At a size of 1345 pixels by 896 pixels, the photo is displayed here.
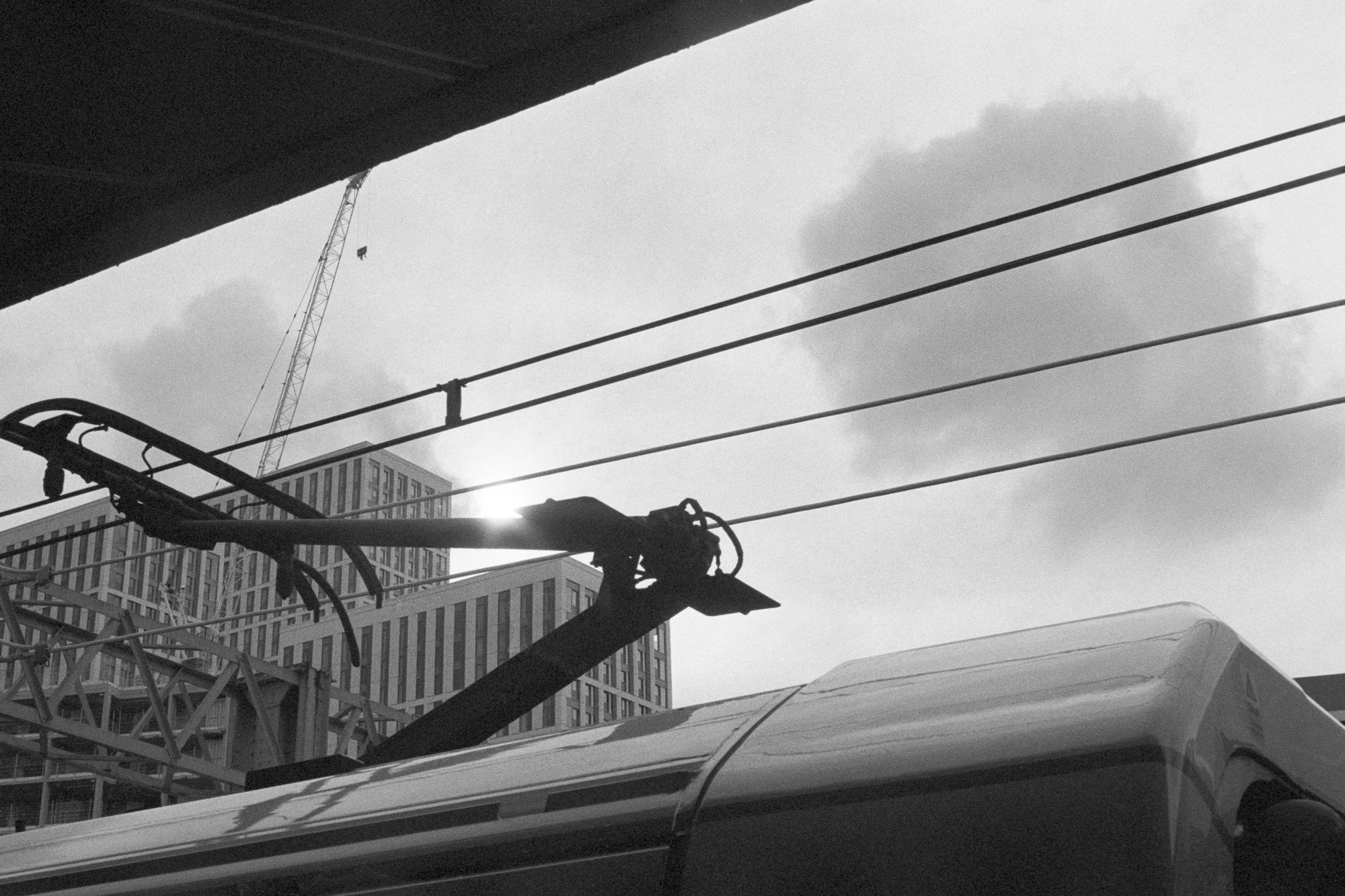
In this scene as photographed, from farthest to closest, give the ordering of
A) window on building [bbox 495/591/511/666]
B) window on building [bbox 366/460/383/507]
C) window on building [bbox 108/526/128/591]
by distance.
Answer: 1. window on building [bbox 366/460/383/507]
2. window on building [bbox 108/526/128/591]
3. window on building [bbox 495/591/511/666]

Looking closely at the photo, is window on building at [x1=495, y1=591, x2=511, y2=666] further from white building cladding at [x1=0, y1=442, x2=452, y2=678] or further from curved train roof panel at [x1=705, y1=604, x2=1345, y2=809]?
curved train roof panel at [x1=705, y1=604, x2=1345, y2=809]

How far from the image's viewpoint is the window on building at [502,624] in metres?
106

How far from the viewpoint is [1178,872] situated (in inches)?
75.1

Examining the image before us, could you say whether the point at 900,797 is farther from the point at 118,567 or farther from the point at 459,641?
the point at 118,567

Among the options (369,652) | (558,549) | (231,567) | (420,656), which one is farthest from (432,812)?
(231,567)

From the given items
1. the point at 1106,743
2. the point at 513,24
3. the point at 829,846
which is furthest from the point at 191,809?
the point at 513,24

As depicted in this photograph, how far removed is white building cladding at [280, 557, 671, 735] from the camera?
105750 mm

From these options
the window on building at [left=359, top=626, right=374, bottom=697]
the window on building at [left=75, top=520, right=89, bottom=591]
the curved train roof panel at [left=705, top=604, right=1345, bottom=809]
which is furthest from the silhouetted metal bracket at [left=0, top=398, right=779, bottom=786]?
the window on building at [left=75, top=520, right=89, bottom=591]

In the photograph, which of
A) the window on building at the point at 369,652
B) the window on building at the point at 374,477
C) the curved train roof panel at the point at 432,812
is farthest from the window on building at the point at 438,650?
the curved train roof panel at the point at 432,812

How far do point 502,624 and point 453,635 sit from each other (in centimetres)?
490

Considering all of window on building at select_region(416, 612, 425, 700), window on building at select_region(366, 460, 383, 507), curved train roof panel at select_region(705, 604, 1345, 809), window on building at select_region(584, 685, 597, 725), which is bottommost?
curved train roof panel at select_region(705, 604, 1345, 809)

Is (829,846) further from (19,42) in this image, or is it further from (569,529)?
(19,42)

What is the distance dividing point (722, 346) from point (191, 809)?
3927 millimetres

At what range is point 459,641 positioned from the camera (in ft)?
357
